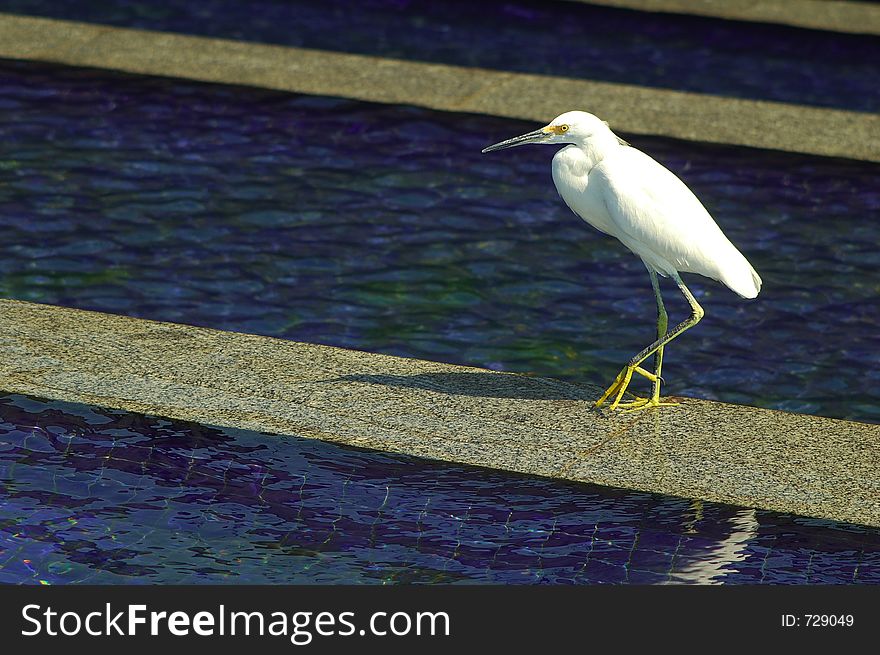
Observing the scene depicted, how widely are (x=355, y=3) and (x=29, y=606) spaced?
10.5 m

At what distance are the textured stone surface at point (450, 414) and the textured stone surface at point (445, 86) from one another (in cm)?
433

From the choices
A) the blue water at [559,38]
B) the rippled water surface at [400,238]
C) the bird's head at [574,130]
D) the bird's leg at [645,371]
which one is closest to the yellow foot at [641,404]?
the bird's leg at [645,371]

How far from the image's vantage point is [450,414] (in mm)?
6531

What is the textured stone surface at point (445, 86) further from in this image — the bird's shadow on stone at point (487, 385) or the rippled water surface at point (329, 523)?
the rippled water surface at point (329, 523)

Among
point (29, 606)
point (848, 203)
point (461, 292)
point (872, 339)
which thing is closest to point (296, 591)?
point (29, 606)

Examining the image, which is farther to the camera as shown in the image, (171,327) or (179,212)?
(179,212)

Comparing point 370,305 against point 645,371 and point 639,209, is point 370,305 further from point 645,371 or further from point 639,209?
point 639,209

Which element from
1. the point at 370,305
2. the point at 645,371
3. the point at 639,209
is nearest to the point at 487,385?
the point at 645,371

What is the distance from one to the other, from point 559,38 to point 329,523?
8.94 meters

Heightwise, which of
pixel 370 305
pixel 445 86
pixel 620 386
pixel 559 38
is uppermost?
pixel 559 38

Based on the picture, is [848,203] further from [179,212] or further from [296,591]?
[296,591]

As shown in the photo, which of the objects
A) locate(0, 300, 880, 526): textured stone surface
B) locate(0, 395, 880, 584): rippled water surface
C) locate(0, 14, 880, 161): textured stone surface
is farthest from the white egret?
locate(0, 14, 880, 161): textured stone surface

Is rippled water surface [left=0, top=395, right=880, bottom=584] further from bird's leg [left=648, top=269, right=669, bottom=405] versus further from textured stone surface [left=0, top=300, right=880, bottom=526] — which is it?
bird's leg [left=648, top=269, right=669, bottom=405]

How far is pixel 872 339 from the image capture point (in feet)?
26.9
